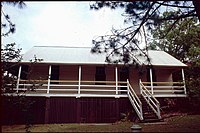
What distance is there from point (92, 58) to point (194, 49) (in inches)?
384

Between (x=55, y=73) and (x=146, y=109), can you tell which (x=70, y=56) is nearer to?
(x=55, y=73)

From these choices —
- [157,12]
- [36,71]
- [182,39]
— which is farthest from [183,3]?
[182,39]

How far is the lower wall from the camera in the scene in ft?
51.8

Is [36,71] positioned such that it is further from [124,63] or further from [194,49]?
[194,49]

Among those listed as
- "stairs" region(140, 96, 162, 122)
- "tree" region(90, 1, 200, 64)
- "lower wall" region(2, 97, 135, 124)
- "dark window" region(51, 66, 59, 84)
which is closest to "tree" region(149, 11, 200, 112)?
"tree" region(90, 1, 200, 64)

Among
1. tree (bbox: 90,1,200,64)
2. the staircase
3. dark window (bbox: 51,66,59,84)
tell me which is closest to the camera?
tree (bbox: 90,1,200,64)

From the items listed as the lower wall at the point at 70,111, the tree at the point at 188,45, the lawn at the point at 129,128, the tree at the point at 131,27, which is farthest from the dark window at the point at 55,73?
the tree at the point at 131,27

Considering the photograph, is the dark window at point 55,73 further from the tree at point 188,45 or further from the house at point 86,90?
the tree at point 188,45

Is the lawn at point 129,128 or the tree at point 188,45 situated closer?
the lawn at point 129,128

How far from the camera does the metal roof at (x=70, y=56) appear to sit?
17692 mm

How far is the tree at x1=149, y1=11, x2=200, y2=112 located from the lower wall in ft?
15.6

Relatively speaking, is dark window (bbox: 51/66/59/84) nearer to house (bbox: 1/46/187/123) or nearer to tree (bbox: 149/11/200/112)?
house (bbox: 1/46/187/123)

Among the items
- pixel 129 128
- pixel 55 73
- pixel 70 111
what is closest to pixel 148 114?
pixel 129 128

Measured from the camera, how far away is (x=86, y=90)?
16406 millimetres
